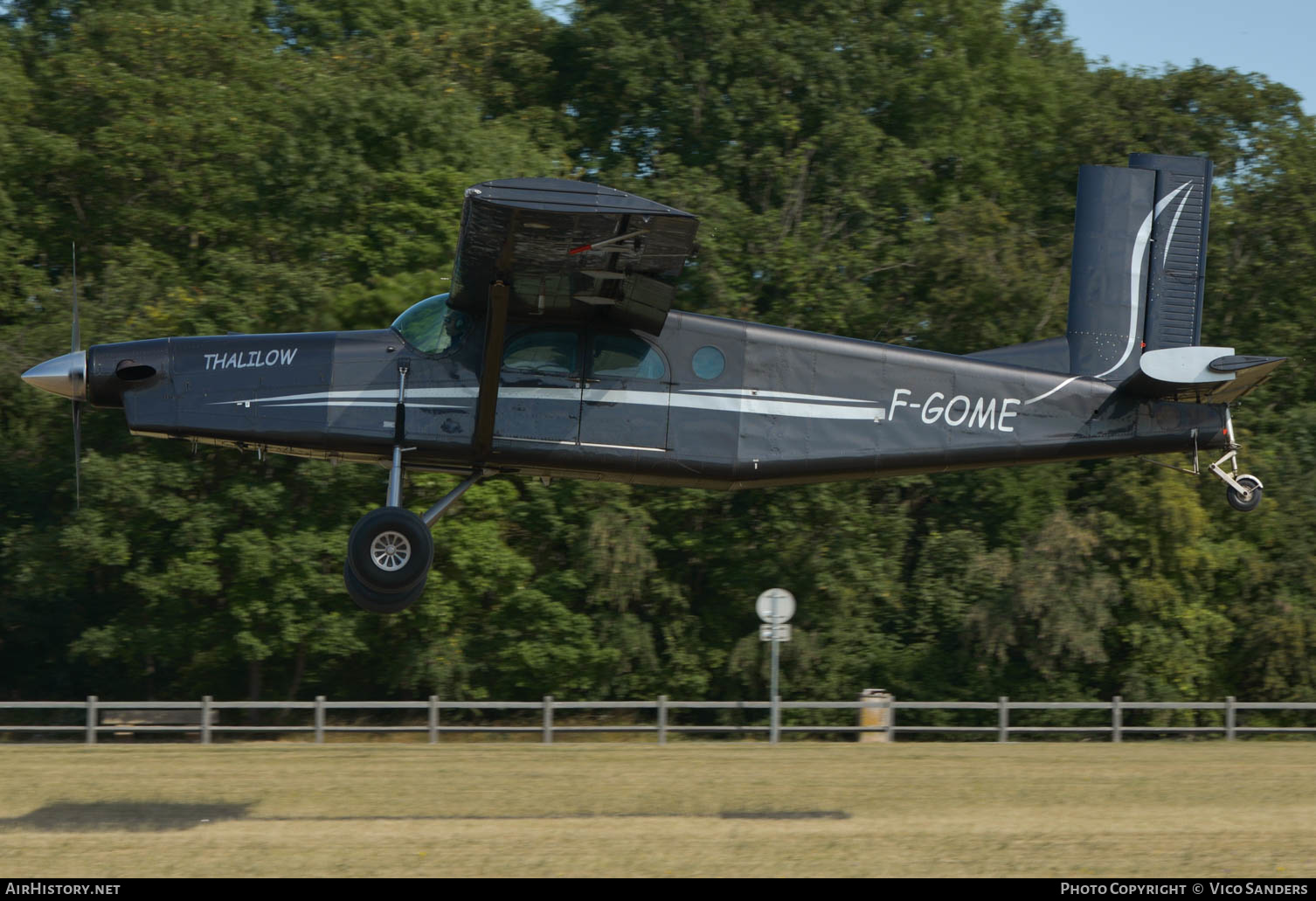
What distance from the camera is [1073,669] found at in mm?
26406

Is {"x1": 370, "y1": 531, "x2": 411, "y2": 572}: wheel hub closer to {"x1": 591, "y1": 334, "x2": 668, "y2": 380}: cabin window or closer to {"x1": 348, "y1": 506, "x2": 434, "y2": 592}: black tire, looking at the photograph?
{"x1": 348, "y1": 506, "x2": 434, "y2": 592}: black tire

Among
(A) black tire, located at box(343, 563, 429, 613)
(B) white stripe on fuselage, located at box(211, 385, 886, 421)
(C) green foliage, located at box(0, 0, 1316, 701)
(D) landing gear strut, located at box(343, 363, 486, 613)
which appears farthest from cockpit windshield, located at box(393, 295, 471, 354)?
(C) green foliage, located at box(0, 0, 1316, 701)

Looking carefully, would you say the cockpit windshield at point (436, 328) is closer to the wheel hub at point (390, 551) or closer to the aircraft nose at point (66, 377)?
the wheel hub at point (390, 551)

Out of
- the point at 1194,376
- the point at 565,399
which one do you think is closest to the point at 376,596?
the point at 565,399

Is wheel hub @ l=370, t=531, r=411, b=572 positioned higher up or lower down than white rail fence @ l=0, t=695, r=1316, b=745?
higher up

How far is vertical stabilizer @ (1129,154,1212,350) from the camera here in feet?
45.3

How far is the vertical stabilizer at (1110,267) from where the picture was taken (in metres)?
13.4

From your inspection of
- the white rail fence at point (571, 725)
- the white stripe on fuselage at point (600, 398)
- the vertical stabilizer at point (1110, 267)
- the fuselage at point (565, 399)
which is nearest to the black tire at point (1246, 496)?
the fuselage at point (565, 399)

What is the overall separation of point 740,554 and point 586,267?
16913 mm

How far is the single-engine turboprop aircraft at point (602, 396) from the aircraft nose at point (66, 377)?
0.02 metres

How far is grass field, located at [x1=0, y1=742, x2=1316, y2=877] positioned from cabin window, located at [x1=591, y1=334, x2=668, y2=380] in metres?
3.88

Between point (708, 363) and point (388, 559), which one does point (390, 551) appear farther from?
point (708, 363)

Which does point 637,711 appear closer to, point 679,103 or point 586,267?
point 679,103

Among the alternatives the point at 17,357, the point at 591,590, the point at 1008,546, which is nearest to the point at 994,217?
the point at 1008,546
